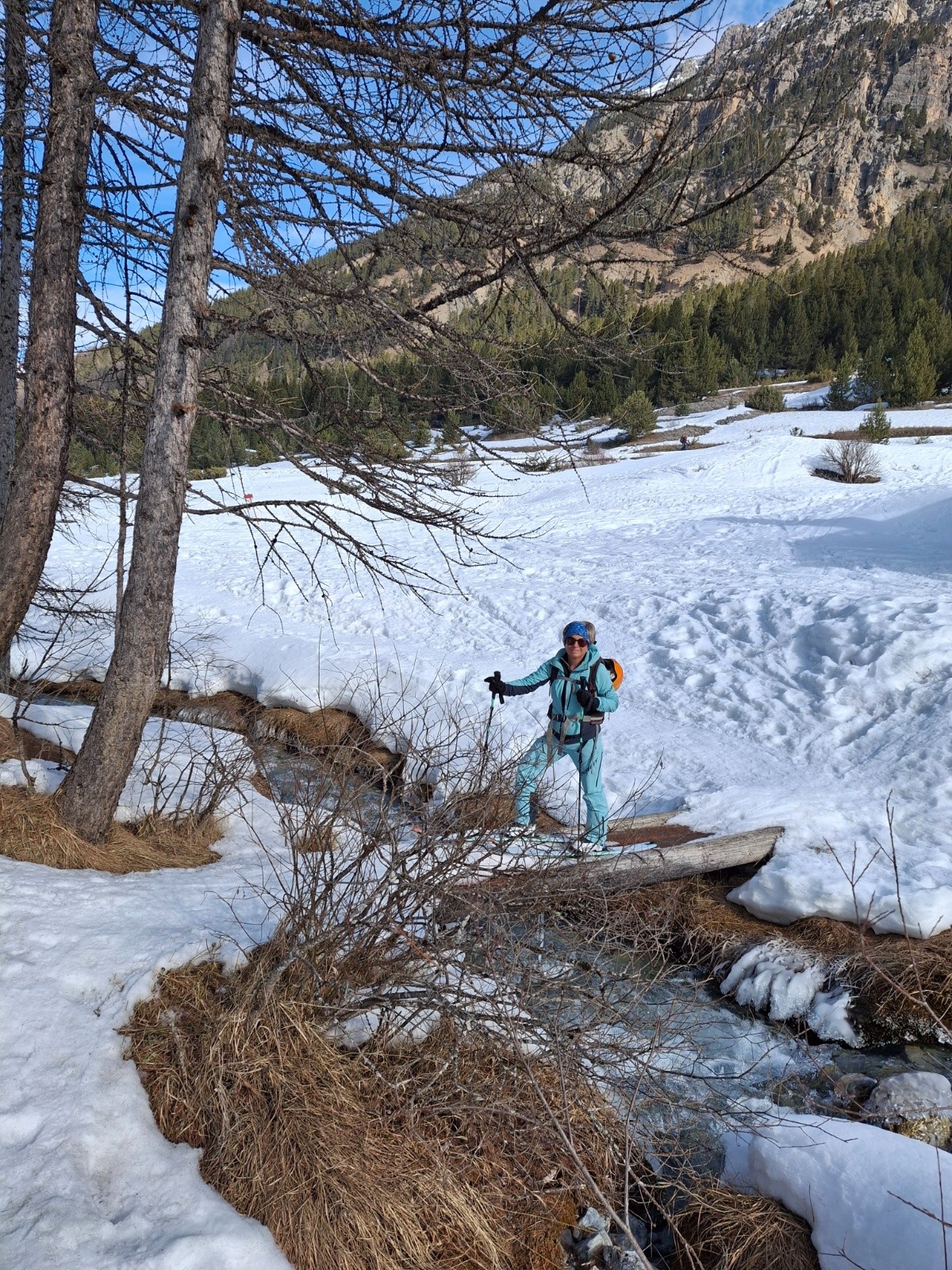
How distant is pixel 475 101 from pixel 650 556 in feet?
40.8

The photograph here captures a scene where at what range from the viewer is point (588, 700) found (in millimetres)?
6125

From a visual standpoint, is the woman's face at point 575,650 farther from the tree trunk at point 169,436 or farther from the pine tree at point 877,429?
the pine tree at point 877,429

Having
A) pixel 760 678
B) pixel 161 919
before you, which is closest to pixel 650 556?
pixel 760 678

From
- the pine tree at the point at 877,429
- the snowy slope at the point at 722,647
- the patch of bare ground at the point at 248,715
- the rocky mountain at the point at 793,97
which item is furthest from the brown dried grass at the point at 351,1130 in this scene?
the pine tree at the point at 877,429

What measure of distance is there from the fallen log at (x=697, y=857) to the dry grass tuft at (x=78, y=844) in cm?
269

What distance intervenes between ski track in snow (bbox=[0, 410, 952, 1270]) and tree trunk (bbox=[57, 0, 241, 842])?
715 millimetres

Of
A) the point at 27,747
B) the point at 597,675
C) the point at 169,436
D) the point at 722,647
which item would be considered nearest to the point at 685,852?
the point at 597,675

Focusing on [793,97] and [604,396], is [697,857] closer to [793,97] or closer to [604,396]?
[793,97]

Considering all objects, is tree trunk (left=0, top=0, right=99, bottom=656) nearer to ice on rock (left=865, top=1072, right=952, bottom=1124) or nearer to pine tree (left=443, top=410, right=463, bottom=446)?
pine tree (left=443, top=410, right=463, bottom=446)

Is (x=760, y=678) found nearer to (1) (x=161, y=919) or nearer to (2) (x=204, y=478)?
(1) (x=161, y=919)

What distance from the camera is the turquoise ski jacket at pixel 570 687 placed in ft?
20.1

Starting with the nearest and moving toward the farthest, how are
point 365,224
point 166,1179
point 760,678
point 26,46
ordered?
1. point 166,1179
2. point 365,224
3. point 26,46
4. point 760,678

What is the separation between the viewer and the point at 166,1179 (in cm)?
268

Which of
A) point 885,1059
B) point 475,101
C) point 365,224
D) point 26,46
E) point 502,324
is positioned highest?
point 26,46
